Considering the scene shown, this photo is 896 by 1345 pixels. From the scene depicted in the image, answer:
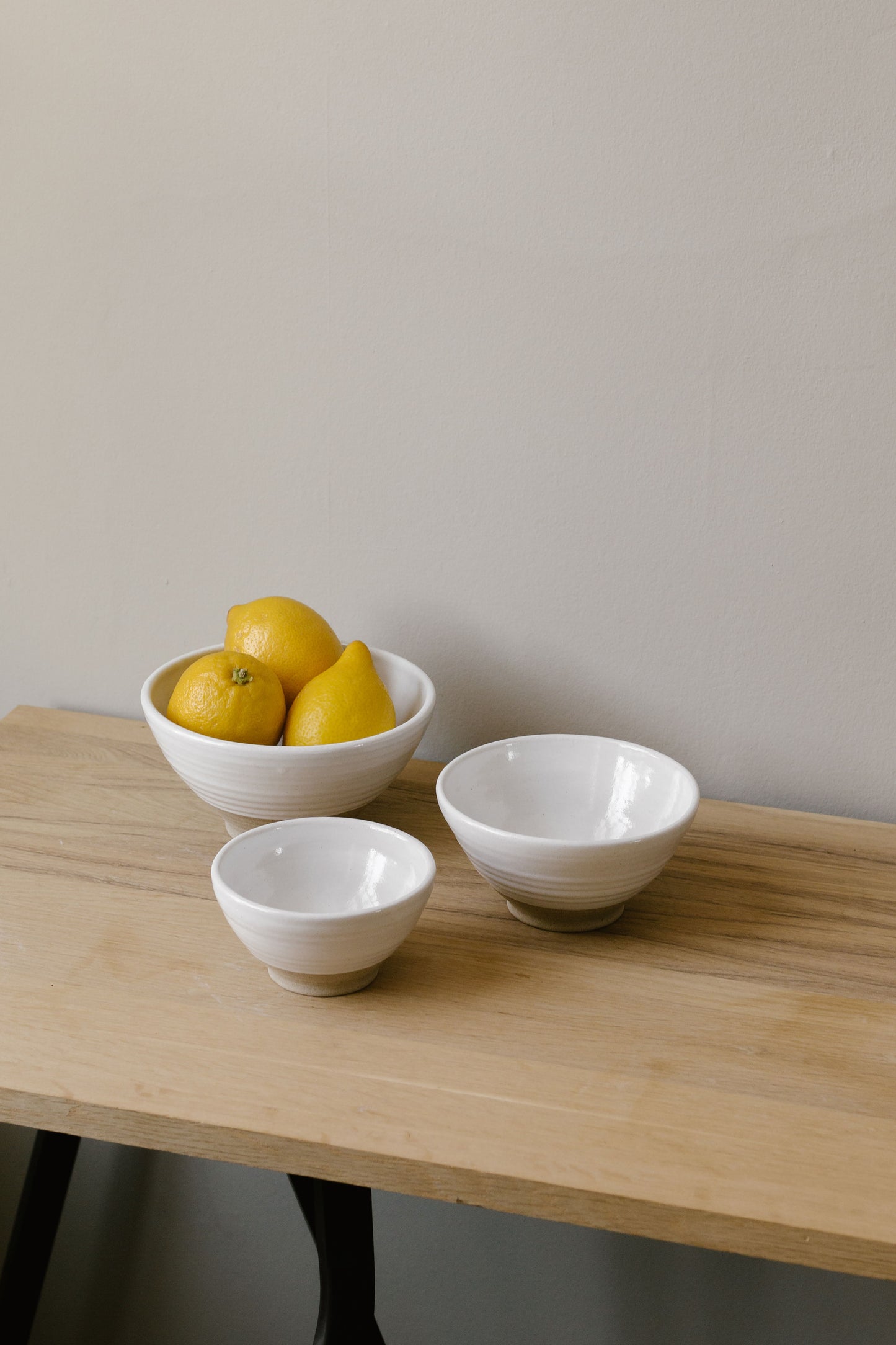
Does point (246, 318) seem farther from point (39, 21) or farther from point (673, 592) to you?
point (673, 592)

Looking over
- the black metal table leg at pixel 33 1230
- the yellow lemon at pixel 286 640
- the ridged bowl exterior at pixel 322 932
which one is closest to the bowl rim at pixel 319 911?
the ridged bowl exterior at pixel 322 932

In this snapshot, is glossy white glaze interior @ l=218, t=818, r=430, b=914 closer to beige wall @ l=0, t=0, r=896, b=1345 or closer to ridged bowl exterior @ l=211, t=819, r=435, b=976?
ridged bowl exterior @ l=211, t=819, r=435, b=976

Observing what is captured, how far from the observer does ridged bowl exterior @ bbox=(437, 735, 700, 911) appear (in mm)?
590

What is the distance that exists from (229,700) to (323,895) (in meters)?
0.15

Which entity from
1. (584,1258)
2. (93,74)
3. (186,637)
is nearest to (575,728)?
(186,637)

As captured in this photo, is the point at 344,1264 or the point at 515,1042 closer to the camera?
the point at 515,1042

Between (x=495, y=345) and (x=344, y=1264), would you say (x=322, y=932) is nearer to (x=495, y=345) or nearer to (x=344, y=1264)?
(x=344, y=1264)

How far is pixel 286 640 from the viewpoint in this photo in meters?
0.74

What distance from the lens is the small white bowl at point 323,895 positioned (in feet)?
1.78

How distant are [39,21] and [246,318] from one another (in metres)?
0.27

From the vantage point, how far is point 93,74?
81 cm

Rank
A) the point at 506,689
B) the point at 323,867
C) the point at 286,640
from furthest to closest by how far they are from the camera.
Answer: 1. the point at 506,689
2. the point at 286,640
3. the point at 323,867

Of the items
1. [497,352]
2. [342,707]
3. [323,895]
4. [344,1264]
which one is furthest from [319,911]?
[497,352]

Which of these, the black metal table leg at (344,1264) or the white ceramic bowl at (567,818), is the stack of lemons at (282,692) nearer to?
the white ceramic bowl at (567,818)
